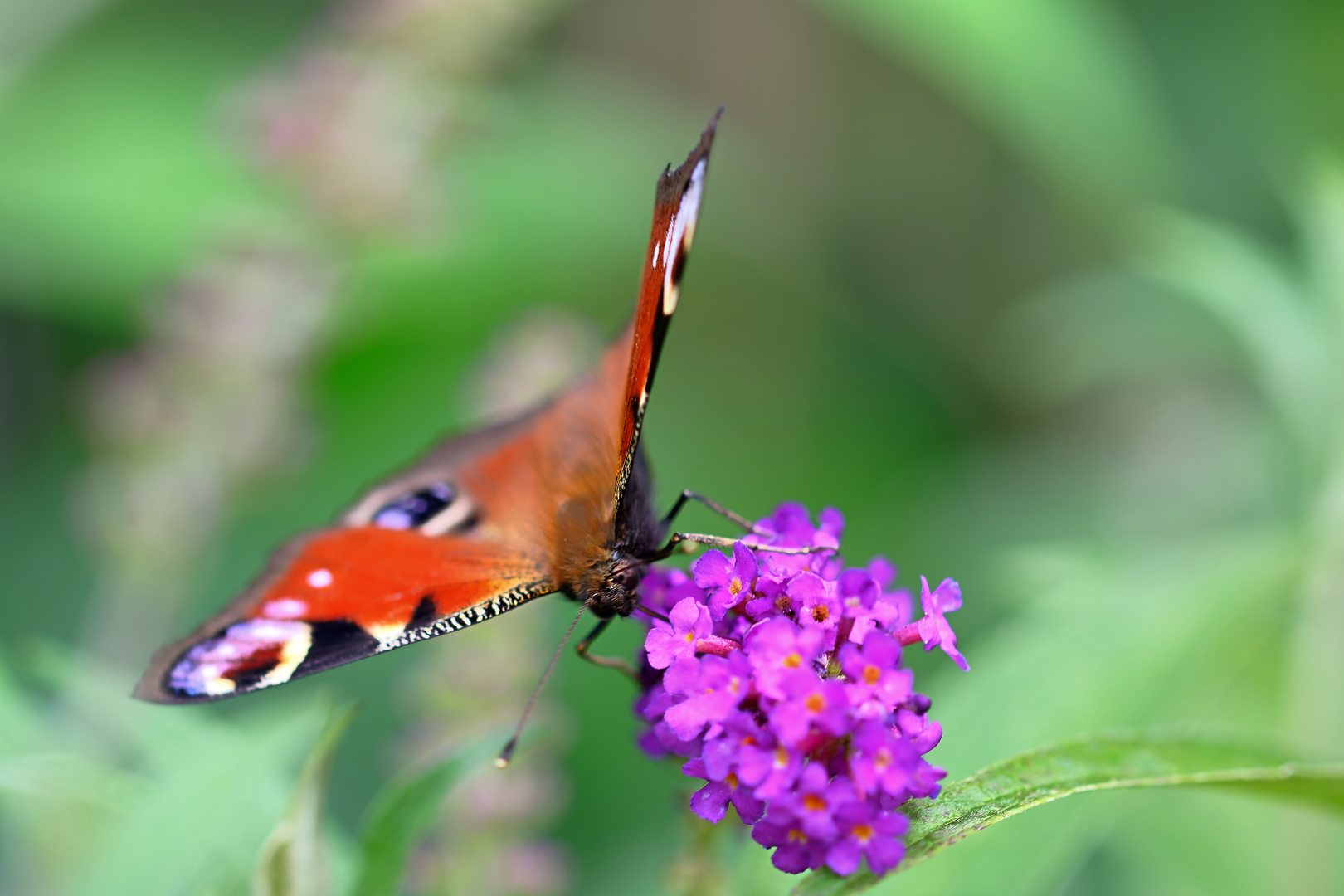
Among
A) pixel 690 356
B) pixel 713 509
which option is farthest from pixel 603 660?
pixel 690 356

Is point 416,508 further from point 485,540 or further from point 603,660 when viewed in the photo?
point 603,660

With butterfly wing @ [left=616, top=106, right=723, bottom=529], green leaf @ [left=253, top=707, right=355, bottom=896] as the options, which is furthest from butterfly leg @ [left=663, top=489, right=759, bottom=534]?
green leaf @ [left=253, top=707, right=355, bottom=896]

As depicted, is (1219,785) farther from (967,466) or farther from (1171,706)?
(967,466)

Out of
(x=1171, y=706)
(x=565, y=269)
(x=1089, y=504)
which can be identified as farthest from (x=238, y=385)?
(x=1089, y=504)

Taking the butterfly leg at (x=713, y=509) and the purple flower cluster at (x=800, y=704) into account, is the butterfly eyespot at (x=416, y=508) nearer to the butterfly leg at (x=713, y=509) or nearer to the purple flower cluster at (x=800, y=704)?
the butterfly leg at (x=713, y=509)

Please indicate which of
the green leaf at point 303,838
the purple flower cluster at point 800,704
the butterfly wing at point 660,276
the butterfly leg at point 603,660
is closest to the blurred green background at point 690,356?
the green leaf at point 303,838

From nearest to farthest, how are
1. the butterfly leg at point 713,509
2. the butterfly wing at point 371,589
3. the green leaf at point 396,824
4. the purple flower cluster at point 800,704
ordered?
the purple flower cluster at point 800,704
the green leaf at point 396,824
the butterfly wing at point 371,589
the butterfly leg at point 713,509
